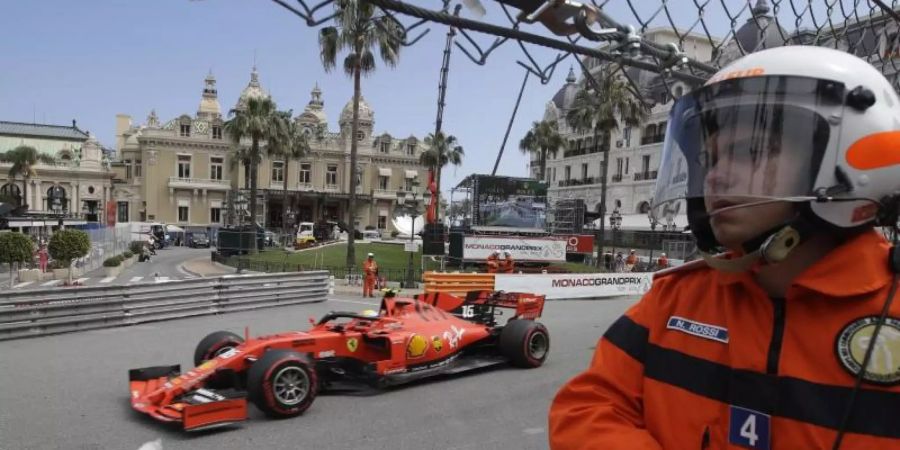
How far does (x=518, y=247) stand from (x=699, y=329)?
88.4 ft

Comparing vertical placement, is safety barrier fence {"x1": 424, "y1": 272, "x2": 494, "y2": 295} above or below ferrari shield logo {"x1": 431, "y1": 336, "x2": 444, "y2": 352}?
below

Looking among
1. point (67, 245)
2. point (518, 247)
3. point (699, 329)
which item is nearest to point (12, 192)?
point (67, 245)

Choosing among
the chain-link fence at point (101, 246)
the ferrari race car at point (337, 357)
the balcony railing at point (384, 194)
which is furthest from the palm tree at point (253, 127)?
the balcony railing at point (384, 194)

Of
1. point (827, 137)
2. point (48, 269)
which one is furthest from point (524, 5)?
point (48, 269)

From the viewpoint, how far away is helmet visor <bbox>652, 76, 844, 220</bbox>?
1.46 metres

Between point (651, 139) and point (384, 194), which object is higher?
point (651, 139)

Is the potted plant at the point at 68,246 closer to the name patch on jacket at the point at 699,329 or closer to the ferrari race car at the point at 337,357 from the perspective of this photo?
the ferrari race car at the point at 337,357

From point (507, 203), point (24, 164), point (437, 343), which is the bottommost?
point (437, 343)

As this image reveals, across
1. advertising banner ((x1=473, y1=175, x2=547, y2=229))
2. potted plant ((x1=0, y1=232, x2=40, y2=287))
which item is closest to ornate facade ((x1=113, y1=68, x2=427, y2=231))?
advertising banner ((x1=473, y1=175, x2=547, y2=229))

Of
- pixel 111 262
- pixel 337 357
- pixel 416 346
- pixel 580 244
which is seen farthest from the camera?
pixel 580 244

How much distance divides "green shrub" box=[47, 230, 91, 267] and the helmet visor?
26934 millimetres

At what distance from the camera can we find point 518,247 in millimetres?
28281

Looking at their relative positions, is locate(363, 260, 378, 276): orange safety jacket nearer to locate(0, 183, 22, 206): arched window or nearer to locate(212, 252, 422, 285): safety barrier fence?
locate(212, 252, 422, 285): safety barrier fence

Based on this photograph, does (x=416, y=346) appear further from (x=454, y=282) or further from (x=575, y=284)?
(x=575, y=284)
